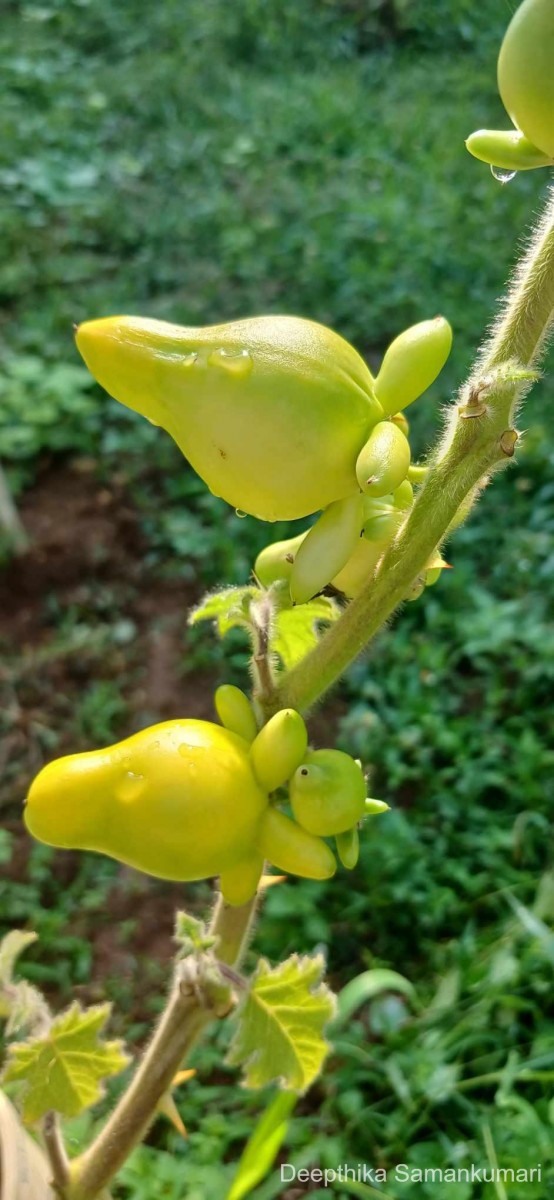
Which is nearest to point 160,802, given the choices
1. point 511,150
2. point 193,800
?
point 193,800

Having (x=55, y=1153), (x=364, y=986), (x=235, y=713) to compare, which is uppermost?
(x=235, y=713)

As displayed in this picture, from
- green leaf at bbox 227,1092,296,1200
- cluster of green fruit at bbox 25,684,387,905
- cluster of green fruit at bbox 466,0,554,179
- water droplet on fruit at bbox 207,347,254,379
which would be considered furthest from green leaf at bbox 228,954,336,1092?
cluster of green fruit at bbox 466,0,554,179

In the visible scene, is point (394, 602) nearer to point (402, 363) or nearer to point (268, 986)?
point (402, 363)

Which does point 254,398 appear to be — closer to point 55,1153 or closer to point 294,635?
point 294,635

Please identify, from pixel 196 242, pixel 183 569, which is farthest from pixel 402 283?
pixel 183 569

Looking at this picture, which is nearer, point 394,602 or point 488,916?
point 394,602

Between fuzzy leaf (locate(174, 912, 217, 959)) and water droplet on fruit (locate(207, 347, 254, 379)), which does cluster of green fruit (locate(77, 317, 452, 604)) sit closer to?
water droplet on fruit (locate(207, 347, 254, 379))

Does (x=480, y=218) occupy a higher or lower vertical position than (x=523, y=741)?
higher
